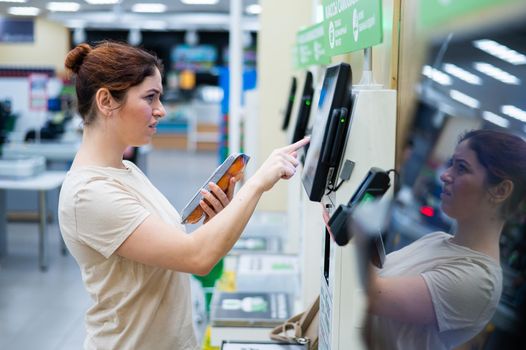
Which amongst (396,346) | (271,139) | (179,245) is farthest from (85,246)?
(271,139)

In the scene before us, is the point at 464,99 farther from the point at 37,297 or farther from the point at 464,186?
the point at 37,297

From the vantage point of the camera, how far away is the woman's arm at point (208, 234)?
1774 millimetres

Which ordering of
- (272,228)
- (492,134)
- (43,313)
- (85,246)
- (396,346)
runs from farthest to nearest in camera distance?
(43,313) < (272,228) < (85,246) < (396,346) < (492,134)

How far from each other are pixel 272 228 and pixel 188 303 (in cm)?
288

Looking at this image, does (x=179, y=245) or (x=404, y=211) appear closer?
(x=404, y=211)

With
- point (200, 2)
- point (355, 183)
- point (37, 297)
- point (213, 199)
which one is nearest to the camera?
point (355, 183)

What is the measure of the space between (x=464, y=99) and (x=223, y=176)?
999mm

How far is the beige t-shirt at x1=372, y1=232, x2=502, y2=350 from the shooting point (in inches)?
43.7

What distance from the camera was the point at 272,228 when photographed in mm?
4988

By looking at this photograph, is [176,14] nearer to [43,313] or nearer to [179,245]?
[43,313]

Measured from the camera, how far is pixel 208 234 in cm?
180

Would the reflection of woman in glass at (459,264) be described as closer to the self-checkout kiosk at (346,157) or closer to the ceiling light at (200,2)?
the self-checkout kiosk at (346,157)

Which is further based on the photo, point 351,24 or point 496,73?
point 351,24

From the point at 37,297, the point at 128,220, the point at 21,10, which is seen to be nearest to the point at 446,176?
the point at 128,220
